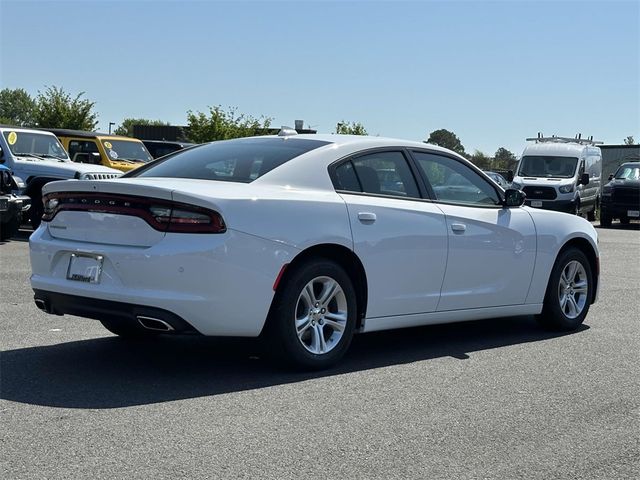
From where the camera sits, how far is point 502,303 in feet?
25.3

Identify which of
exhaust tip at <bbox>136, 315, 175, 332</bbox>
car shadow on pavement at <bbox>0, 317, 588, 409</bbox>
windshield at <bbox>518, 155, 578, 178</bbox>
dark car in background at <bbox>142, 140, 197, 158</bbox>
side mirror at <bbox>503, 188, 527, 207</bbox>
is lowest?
car shadow on pavement at <bbox>0, 317, 588, 409</bbox>

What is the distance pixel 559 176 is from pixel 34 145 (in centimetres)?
1575

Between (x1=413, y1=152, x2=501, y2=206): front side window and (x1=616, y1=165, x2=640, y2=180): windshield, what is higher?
(x1=616, y1=165, x2=640, y2=180): windshield

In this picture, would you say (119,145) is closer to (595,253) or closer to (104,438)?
(595,253)

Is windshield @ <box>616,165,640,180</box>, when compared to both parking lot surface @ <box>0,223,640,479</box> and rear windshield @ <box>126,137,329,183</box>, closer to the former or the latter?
parking lot surface @ <box>0,223,640,479</box>

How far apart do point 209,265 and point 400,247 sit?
162 centimetres

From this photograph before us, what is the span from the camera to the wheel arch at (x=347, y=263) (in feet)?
20.4

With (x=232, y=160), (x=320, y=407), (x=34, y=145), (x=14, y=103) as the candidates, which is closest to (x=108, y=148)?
(x=34, y=145)

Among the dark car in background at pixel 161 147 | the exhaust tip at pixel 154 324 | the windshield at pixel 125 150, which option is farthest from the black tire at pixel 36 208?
the dark car in background at pixel 161 147

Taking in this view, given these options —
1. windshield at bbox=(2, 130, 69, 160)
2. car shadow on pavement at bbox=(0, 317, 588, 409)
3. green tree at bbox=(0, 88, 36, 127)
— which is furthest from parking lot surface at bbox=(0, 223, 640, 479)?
green tree at bbox=(0, 88, 36, 127)

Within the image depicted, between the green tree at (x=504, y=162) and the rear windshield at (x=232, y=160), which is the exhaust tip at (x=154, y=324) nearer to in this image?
the rear windshield at (x=232, y=160)

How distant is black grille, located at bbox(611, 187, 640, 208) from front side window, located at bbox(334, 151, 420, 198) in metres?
22.5

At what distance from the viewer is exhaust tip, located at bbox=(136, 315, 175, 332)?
18.6ft

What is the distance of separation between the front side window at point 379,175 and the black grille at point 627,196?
2249 centimetres
